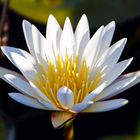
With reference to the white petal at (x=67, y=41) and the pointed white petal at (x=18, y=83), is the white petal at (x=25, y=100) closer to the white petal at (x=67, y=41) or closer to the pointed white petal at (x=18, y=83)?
the pointed white petal at (x=18, y=83)

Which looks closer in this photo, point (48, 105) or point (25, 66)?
point (48, 105)

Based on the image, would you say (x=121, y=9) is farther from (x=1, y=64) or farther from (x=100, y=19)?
(x=1, y=64)

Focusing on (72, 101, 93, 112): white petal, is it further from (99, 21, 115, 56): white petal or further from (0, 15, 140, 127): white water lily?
(99, 21, 115, 56): white petal

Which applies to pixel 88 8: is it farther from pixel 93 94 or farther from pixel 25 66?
pixel 93 94

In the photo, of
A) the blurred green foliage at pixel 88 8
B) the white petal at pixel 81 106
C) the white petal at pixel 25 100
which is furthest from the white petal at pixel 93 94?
the blurred green foliage at pixel 88 8

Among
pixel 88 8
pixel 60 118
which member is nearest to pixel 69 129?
pixel 60 118

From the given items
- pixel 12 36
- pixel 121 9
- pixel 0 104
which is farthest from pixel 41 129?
pixel 121 9

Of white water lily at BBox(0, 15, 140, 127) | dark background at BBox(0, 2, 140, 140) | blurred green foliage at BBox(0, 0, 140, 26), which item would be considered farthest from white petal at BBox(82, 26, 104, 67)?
dark background at BBox(0, 2, 140, 140)
